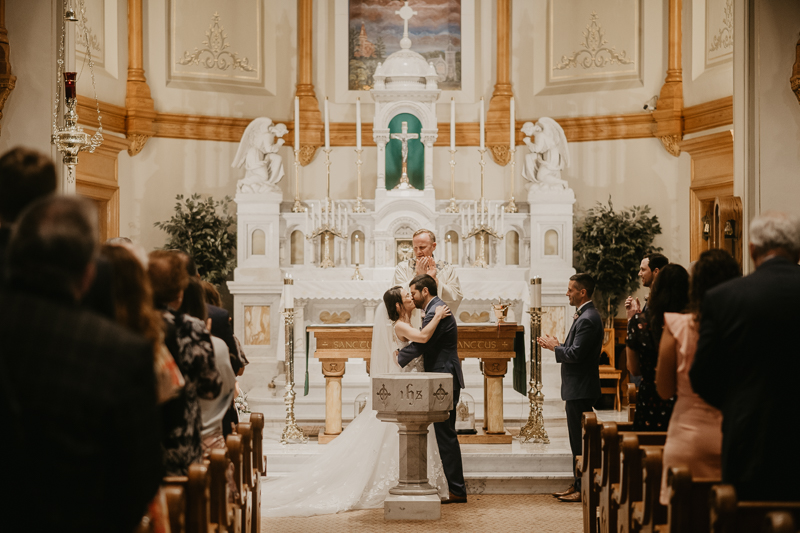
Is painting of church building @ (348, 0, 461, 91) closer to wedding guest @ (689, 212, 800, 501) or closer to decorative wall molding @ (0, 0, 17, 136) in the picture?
decorative wall molding @ (0, 0, 17, 136)

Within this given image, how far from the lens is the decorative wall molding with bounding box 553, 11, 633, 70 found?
11344 mm

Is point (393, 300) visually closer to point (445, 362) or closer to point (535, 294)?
point (445, 362)

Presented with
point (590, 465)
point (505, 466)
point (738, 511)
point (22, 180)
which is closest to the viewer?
point (22, 180)

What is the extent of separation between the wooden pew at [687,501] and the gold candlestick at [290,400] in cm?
458

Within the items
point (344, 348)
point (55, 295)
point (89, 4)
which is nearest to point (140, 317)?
point (55, 295)

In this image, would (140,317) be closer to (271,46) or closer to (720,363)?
(720,363)

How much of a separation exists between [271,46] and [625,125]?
4643 millimetres

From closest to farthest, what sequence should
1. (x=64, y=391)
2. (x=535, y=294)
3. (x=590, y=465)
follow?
(x=64, y=391) < (x=590, y=465) < (x=535, y=294)

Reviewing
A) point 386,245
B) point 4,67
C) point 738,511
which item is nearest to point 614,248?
point 386,245

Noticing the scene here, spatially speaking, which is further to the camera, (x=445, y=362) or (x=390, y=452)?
(x=390, y=452)

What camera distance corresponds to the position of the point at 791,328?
9.55 feet

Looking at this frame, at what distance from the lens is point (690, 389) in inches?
136

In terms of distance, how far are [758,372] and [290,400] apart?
512 centimetres

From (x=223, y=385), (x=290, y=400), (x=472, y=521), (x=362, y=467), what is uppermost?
(x=223, y=385)
